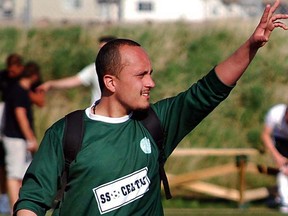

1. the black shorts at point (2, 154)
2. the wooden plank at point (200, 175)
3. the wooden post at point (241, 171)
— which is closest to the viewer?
the black shorts at point (2, 154)

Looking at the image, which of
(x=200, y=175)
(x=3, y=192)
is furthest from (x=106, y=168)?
(x=200, y=175)

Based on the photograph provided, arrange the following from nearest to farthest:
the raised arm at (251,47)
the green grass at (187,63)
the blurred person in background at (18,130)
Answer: the raised arm at (251,47)
the blurred person in background at (18,130)
the green grass at (187,63)

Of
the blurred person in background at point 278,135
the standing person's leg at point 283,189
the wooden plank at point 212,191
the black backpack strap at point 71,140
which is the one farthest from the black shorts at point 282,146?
the black backpack strap at point 71,140

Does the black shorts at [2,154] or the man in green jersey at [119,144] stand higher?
the man in green jersey at [119,144]

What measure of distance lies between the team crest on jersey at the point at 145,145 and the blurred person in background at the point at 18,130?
668cm

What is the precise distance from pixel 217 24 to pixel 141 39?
151 centimetres

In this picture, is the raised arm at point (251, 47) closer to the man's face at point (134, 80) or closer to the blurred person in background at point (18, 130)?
the man's face at point (134, 80)

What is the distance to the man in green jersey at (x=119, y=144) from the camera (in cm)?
476

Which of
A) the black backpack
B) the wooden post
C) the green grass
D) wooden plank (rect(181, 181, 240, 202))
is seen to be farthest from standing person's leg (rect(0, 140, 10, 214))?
the black backpack

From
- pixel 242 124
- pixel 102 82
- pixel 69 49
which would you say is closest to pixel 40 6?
pixel 69 49

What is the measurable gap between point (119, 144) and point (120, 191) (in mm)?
225

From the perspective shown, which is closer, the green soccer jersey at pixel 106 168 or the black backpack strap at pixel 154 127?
the green soccer jersey at pixel 106 168

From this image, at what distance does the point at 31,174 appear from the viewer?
4.79 meters

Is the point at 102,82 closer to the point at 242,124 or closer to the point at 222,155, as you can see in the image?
the point at 222,155
